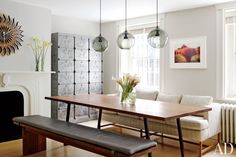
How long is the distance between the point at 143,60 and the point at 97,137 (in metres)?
3.54

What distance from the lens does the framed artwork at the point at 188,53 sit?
503 cm

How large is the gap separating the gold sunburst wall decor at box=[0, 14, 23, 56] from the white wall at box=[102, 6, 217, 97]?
303 centimetres

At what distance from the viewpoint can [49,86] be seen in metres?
5.41

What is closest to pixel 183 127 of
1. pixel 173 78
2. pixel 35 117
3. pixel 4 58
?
pixel 173 78

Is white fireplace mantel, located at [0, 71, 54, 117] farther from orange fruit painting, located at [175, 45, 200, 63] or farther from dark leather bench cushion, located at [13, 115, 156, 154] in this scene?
orange fruit painting, located at [175, 45, 200, 63]

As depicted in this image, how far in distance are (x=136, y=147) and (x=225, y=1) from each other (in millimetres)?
3326

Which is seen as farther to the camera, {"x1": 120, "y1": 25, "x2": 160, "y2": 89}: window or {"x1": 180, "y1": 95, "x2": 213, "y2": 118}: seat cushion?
{"x1": 120, "y1": 25, "x2": 160, "y2": 89}: window

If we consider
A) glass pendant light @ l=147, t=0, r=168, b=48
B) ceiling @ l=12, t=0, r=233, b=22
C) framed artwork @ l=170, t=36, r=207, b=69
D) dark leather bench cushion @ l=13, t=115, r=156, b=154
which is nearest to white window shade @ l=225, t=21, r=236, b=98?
framed artwork @ l=170, t=36, r=207, b=69

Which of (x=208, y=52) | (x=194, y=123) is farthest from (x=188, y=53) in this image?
(x=194, y=123)

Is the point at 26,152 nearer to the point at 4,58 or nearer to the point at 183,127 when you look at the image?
the point at 4,58

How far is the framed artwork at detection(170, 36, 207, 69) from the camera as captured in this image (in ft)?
16.5

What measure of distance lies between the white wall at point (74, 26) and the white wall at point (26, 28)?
0.64m

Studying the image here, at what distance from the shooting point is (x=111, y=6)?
5.11 m

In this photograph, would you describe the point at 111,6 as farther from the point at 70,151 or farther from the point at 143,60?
the point at 70,151
